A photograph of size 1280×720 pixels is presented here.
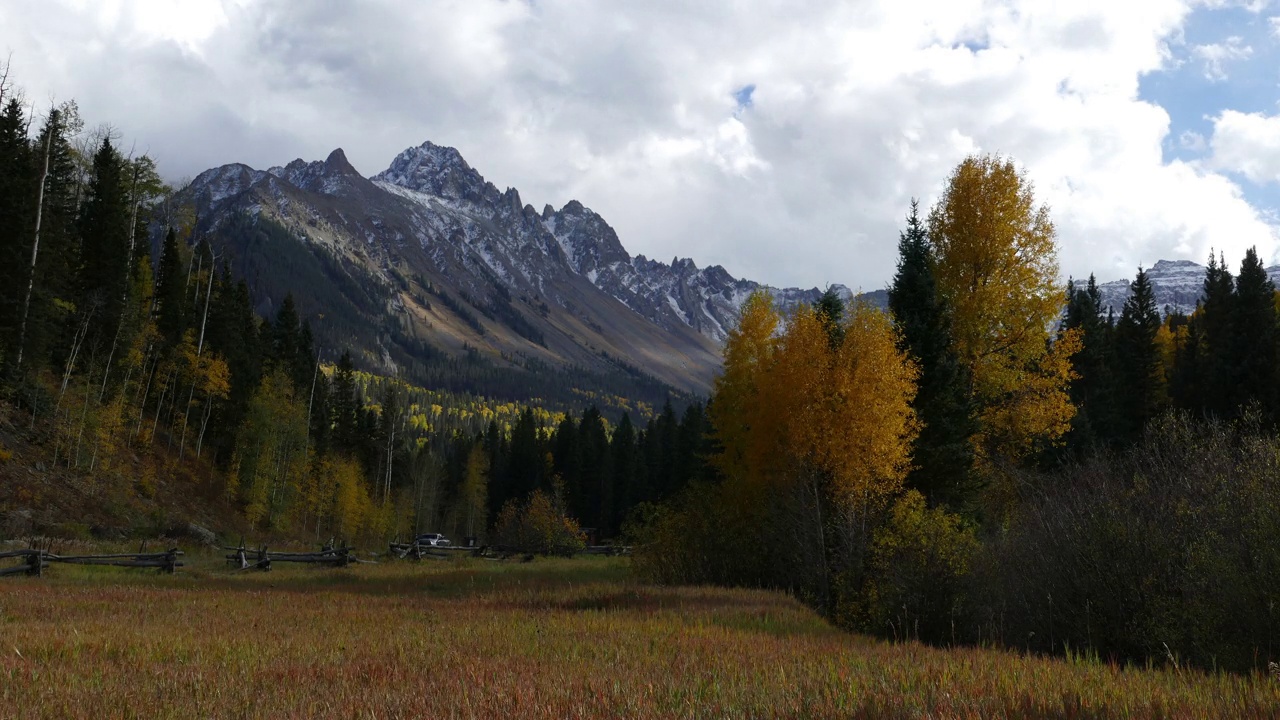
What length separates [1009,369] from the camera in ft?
75.7

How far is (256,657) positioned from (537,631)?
12.4ft

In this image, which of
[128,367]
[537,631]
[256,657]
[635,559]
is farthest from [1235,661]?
[128,367]

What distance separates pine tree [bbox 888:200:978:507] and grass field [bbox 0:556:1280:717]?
34.3 feet

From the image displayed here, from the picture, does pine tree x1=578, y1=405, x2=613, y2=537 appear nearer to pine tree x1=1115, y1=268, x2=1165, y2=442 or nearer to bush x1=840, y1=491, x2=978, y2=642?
pine tree x1=1115, y1=268, x2=1165, y2=442

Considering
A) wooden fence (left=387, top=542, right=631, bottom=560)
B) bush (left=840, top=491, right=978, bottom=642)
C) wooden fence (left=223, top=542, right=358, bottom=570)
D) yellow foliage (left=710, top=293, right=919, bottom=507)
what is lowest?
wooden fence (left=387, top=542, right=631, bottom=560)

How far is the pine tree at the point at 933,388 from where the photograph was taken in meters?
22.6

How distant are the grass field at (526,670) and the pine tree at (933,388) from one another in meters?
10.5

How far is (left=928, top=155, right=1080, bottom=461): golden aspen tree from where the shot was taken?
72.9 ft

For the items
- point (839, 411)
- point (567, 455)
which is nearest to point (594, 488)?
point (567, 455)

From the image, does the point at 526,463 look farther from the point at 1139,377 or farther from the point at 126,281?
the point at 1139,377

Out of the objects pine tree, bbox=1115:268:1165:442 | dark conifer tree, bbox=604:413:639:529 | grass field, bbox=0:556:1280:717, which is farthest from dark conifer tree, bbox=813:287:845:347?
dark conifer tree, bbox=604:413:639:529

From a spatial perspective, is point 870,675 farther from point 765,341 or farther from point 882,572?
point 765,341

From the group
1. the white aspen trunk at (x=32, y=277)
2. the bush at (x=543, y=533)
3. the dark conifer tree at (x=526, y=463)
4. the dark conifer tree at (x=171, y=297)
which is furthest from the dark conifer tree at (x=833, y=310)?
the dark conifer tree at (x=526, y=463)

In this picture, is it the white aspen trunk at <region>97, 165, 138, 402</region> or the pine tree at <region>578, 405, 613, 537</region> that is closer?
the white aspen trunk at <region>97, 165, 138, 402</region>
